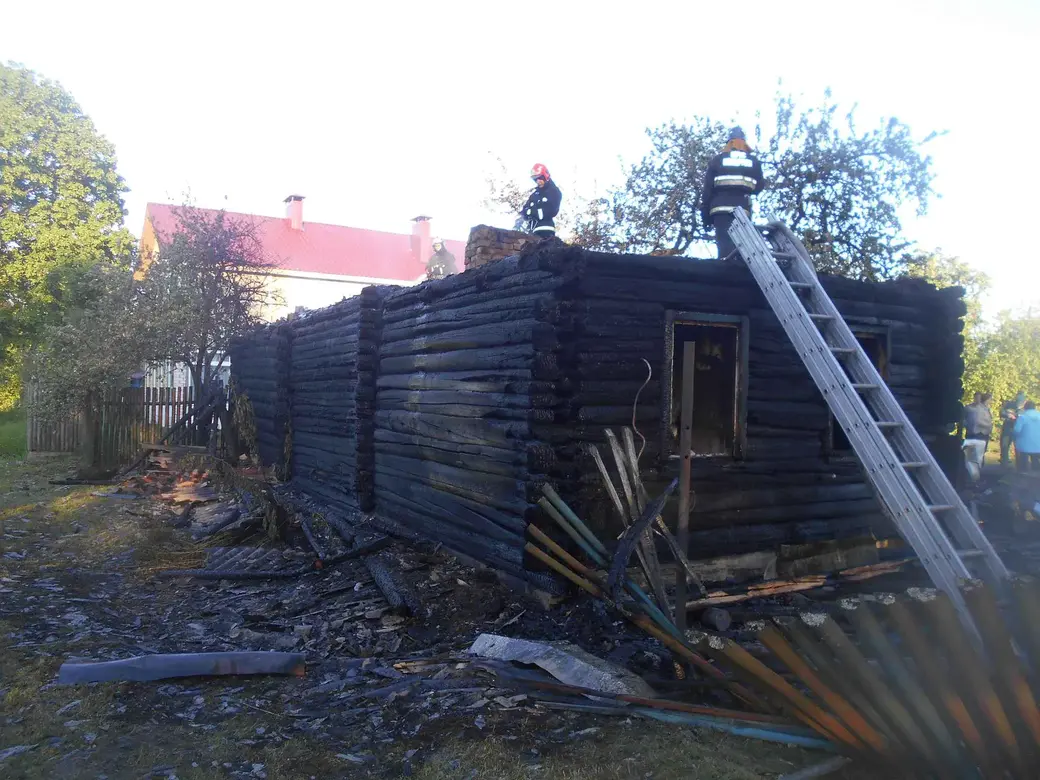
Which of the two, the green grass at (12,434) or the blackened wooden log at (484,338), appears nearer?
the blackened wooden log at (484,338)

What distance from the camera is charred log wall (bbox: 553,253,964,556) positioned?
264 inches

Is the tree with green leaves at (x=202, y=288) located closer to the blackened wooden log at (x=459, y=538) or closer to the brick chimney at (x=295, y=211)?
the blackened wooden log at (x=459, y=538)

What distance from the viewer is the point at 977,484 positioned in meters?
12.3

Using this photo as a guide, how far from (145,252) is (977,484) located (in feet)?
59.2

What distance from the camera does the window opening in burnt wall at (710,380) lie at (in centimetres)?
717

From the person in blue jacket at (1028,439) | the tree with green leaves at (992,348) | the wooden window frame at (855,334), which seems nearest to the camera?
the wooden window frame at (855,334)

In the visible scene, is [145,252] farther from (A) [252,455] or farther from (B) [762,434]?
(B) [762,434]

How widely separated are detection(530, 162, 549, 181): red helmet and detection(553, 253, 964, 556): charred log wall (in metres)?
3.15

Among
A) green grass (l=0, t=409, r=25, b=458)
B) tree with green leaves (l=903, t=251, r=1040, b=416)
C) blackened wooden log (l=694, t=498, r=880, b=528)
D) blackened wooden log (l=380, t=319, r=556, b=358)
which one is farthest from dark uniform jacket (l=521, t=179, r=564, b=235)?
green grass (l=0, t=409, r=25, b=458)

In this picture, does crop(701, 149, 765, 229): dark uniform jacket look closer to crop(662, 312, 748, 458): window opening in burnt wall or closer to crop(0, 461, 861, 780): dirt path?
crop(662, 312, 748, 458): window opening in burnt wall

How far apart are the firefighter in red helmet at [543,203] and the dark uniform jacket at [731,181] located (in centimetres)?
197

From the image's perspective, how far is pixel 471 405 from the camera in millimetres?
7566

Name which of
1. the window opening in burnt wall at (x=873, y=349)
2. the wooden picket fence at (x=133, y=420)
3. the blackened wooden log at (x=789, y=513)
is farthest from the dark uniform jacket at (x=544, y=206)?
the wooden picket fence at (x=133, y=420)

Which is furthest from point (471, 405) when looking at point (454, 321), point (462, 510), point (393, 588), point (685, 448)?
point (685, 448)
